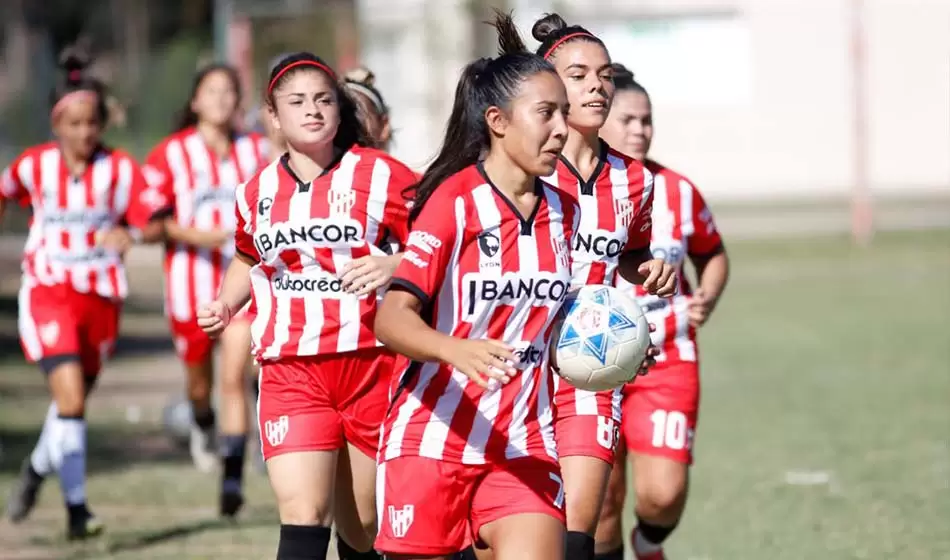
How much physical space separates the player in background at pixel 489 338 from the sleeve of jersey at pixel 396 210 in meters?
1.05

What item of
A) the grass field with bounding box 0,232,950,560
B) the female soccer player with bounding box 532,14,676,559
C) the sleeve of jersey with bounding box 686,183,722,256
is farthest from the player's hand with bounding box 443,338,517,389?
the grass field with bounding box 0,232,950,560

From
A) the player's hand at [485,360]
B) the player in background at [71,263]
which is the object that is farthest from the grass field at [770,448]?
the player's hand at [485,360]

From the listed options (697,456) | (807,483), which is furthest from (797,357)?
(807,483)

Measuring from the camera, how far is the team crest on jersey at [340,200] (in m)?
5.64

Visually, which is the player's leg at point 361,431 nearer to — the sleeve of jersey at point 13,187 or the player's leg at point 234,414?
the player's leg at point 234,414

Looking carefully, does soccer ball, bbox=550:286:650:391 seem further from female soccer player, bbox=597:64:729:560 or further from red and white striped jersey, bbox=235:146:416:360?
female soccer player, bbox=597:64:729:560

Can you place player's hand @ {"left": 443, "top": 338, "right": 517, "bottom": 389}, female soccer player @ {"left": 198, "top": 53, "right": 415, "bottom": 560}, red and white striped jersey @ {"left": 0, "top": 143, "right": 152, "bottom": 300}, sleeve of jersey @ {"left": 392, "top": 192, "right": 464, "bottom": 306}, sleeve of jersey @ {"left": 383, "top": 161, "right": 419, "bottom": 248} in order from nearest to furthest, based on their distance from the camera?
player's hand @ {"left": 443, "top": 338, "right": 517, "bottom": 389}
sleeve of jersey @ {"left": 392, "top": 192, "right": 464, "bottom": 306}
female soccer player @ {"left": 198, "top": 53, "right": 415, "bottom": 560}
sleeve of jersey @ {"left": 383, "top": 161, "right": 419, "bottom": 248}
red and white striped jersey @ {"left": 0, "top": 143, "right": 152, "bottom": 300}

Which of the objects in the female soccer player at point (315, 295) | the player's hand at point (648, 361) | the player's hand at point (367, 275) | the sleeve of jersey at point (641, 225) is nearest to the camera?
the player's hand at point (648, 361)

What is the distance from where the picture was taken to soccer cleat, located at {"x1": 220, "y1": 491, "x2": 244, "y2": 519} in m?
8.41

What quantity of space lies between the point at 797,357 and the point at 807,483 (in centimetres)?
551

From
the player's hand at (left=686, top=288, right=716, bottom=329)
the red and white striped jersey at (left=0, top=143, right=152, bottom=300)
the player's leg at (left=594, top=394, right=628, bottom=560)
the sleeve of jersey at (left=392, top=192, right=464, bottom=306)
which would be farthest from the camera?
the red and white striped jersey at (left=0, top=143, right=152, bottom=300)

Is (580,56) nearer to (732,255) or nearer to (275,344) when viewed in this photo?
(275,344)

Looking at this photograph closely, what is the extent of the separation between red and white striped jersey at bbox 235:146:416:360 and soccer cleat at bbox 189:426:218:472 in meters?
4.76

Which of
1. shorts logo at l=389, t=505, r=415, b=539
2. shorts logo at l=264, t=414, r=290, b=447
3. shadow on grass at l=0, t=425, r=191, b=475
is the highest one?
shorts logo at l=264, t=414, r=290, b=447
